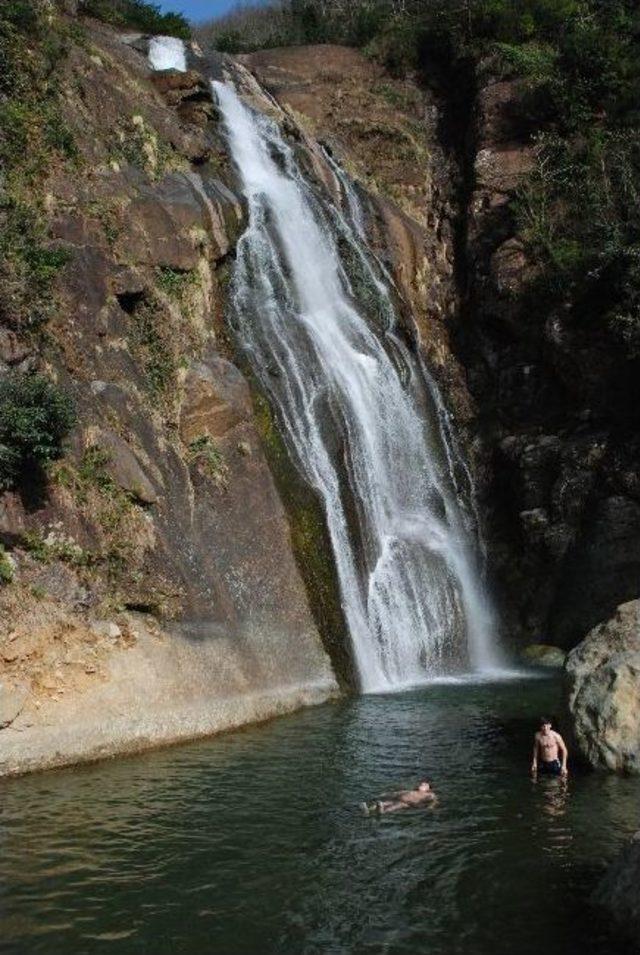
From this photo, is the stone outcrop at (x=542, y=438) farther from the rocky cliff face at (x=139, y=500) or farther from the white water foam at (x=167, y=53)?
the white water foam at (x=167, y=53)

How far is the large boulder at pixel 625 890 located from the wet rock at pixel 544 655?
16.3 meters

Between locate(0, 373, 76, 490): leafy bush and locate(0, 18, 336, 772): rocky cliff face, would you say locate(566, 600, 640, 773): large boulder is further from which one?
locate(0, 373, 76, 490): leafy bush

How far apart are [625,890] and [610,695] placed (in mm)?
5377

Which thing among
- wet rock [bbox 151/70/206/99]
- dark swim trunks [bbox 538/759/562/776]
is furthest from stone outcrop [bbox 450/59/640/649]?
dark swim trunks [bbox 538/759/562/776]

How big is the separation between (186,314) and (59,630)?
33.6 feet

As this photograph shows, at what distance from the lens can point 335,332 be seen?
27.4 meters

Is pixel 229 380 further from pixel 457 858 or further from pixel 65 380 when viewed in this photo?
pixel 457 858

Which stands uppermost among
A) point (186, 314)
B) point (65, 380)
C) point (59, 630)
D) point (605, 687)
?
point (186, 314)

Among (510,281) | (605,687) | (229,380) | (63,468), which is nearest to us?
(605,687)

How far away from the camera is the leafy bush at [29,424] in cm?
1555

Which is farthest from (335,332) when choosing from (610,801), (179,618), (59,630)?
(610,801)

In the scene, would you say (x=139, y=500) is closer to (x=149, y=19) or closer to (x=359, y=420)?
(x=359, y=420)

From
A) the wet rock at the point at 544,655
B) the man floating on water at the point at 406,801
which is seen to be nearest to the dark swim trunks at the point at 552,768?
the man floating on water at the point at 406,801

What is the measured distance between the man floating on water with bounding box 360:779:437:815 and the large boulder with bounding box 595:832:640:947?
386 centimetres
